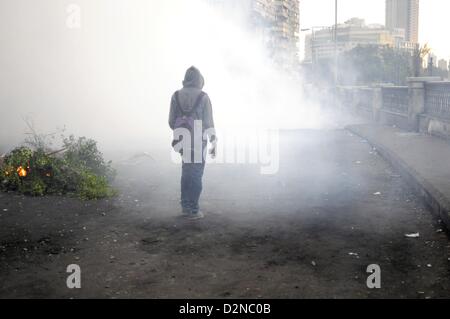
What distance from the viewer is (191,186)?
6234mm

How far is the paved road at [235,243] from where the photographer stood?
3.91 m

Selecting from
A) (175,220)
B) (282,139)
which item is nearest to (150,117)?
(282,139)

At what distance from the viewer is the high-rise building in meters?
66.3

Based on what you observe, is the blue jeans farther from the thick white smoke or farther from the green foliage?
the thick white smoke

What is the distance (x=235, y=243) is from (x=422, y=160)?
550 cm

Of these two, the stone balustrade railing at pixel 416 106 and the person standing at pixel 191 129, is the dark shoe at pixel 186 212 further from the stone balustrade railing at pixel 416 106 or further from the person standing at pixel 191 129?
the stone balustrade railing at pixel 416 106

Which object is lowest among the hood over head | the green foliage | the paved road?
the paved road

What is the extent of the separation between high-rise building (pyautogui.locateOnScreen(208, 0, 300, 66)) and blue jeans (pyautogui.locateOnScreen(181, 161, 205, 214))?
4167 centimetres

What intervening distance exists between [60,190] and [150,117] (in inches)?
652

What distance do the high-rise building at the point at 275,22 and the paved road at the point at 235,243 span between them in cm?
4111

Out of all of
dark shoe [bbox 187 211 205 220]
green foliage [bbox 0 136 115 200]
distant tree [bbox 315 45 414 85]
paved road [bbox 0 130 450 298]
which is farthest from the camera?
distant tree [bbox 315 45 414 85]

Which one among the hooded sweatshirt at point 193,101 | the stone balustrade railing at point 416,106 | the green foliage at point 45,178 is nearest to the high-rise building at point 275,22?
the stone balustrade railing at point 416,106

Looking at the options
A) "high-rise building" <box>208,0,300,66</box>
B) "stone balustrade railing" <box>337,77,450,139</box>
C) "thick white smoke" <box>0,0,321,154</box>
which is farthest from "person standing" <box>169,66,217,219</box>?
"high-rise building" <box>208,0,300,66</box>

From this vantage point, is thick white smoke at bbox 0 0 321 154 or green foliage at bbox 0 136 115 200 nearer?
green foliage at bbox 0 136 115 200
